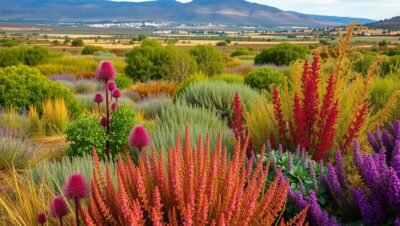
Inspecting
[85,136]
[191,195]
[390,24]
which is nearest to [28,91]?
[85,136]

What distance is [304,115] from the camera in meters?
4.20

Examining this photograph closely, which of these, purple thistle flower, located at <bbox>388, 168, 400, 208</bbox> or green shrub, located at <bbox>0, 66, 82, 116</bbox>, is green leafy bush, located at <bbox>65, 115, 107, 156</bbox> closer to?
green shrub, located at <bbox>0, 66, 82, 116</bbox>

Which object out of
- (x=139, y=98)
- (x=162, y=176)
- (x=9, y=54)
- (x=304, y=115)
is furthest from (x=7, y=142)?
(x=9, y=54)

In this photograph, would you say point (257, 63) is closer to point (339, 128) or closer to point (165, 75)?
point (165, 75)

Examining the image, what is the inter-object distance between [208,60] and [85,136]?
629 inches

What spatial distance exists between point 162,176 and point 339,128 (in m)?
2.86

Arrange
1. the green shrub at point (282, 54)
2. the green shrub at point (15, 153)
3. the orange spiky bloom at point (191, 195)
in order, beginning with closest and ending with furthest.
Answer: the orange spiky bloom at point (191, 195) < the green shrub at point (15, 153) < the green shrub at point (282, 54)

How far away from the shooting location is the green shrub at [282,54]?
79.6 feet

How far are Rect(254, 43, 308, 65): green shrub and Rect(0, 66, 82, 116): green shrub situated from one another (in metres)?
15.7

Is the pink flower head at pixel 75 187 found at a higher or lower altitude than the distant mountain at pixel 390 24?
higher

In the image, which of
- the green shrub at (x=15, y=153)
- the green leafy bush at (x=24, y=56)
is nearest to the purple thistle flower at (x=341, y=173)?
the green shrub at (x=15, y=153)

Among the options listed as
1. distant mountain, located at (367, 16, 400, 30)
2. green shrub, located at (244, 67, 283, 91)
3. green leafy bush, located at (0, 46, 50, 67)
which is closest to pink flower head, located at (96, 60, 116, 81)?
green shrub, located at (244, 67, 283, 91)

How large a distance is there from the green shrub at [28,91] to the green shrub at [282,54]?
618 inches

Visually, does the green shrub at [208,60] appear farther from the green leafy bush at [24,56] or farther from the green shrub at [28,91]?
the green shrub at [28,91]
